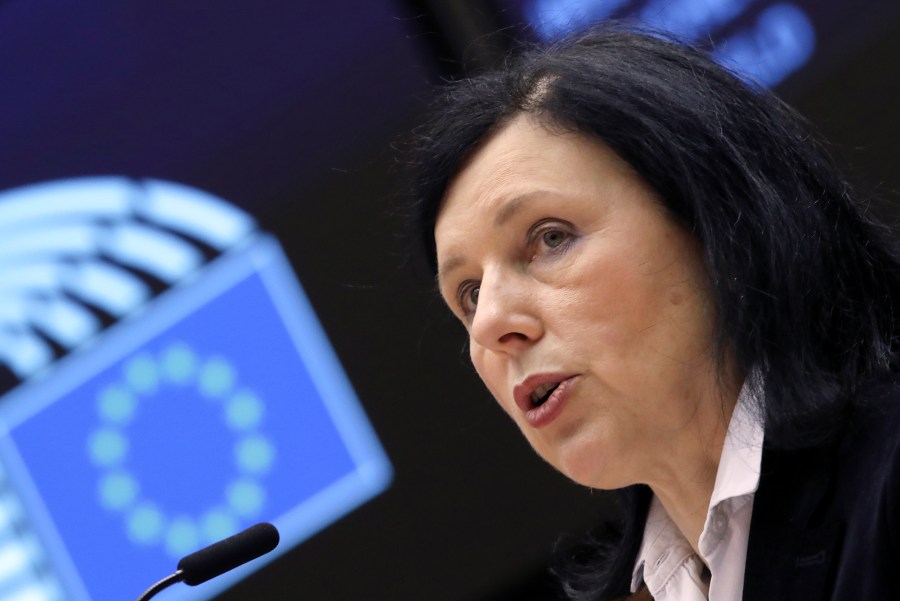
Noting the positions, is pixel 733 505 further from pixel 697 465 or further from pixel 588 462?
pixel 588 462

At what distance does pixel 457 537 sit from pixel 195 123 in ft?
3.40

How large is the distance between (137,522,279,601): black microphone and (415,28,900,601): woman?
1.12 feet

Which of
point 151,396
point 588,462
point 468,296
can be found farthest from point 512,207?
point 151,396

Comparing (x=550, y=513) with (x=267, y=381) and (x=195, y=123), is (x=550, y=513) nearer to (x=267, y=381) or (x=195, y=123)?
(x=267, y=381)

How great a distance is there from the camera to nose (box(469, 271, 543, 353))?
1421 millimetres

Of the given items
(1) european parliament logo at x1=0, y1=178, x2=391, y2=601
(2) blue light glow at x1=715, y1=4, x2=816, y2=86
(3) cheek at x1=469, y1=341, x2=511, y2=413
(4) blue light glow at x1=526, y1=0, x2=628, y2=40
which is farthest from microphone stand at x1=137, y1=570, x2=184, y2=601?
(2) blue light glow at x1=715, y1=4, x2=816, y2=86

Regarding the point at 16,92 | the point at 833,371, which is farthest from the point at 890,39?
the point at 16,92

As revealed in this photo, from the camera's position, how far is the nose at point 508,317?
1.42 meters

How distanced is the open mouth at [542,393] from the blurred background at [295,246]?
1.00m

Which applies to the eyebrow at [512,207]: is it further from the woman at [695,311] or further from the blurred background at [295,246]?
the blurred background at [295,246]

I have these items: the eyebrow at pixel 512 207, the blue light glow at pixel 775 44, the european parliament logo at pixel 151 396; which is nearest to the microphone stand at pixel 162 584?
the eyebrow at pixel 512 207

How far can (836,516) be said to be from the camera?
1.30m

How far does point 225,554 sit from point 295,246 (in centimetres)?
114

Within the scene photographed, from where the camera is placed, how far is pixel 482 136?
5.38 ft
